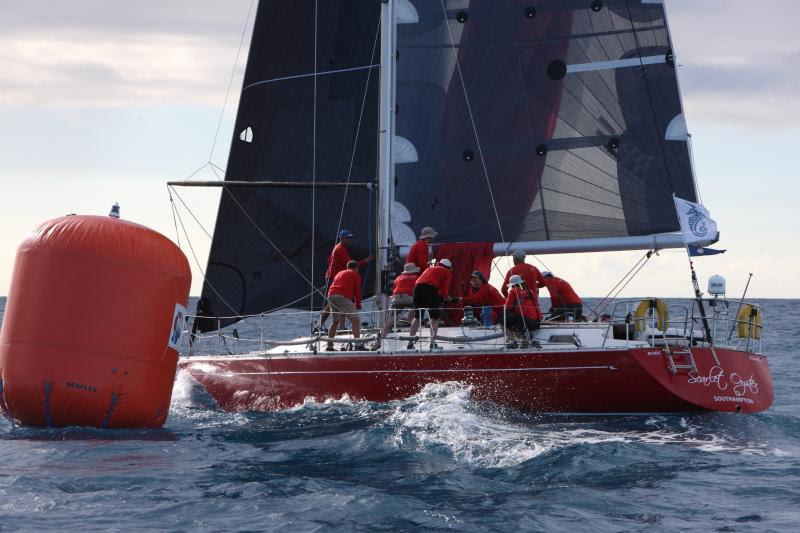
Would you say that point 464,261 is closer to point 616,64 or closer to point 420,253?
point 420,253

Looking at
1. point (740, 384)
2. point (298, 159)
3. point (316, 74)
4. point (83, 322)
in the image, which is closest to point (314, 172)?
point (298, 159)

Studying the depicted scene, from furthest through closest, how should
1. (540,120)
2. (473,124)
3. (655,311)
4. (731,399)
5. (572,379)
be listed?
(473,124) → (540,120) → (655,311) → (731,399) → (572,379)

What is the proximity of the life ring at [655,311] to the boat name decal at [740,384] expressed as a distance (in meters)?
0.92

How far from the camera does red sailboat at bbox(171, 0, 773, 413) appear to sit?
48.0 ft

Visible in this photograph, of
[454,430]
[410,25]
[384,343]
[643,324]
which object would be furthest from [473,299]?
[410,25]

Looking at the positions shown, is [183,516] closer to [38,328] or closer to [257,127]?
[38,328]

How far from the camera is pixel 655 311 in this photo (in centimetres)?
1278

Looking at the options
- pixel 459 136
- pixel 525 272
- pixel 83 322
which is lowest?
pixel 83 322

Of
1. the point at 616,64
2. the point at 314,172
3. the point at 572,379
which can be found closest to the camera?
the point at 572,379

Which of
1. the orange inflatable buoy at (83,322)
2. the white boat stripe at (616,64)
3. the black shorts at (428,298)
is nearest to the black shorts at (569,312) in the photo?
the black shorts at (428,298)

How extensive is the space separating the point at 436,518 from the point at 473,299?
6.48 metres

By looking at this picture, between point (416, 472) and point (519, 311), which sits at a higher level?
point (519, 311)

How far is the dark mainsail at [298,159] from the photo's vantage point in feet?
56.7

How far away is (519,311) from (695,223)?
10.2ft
